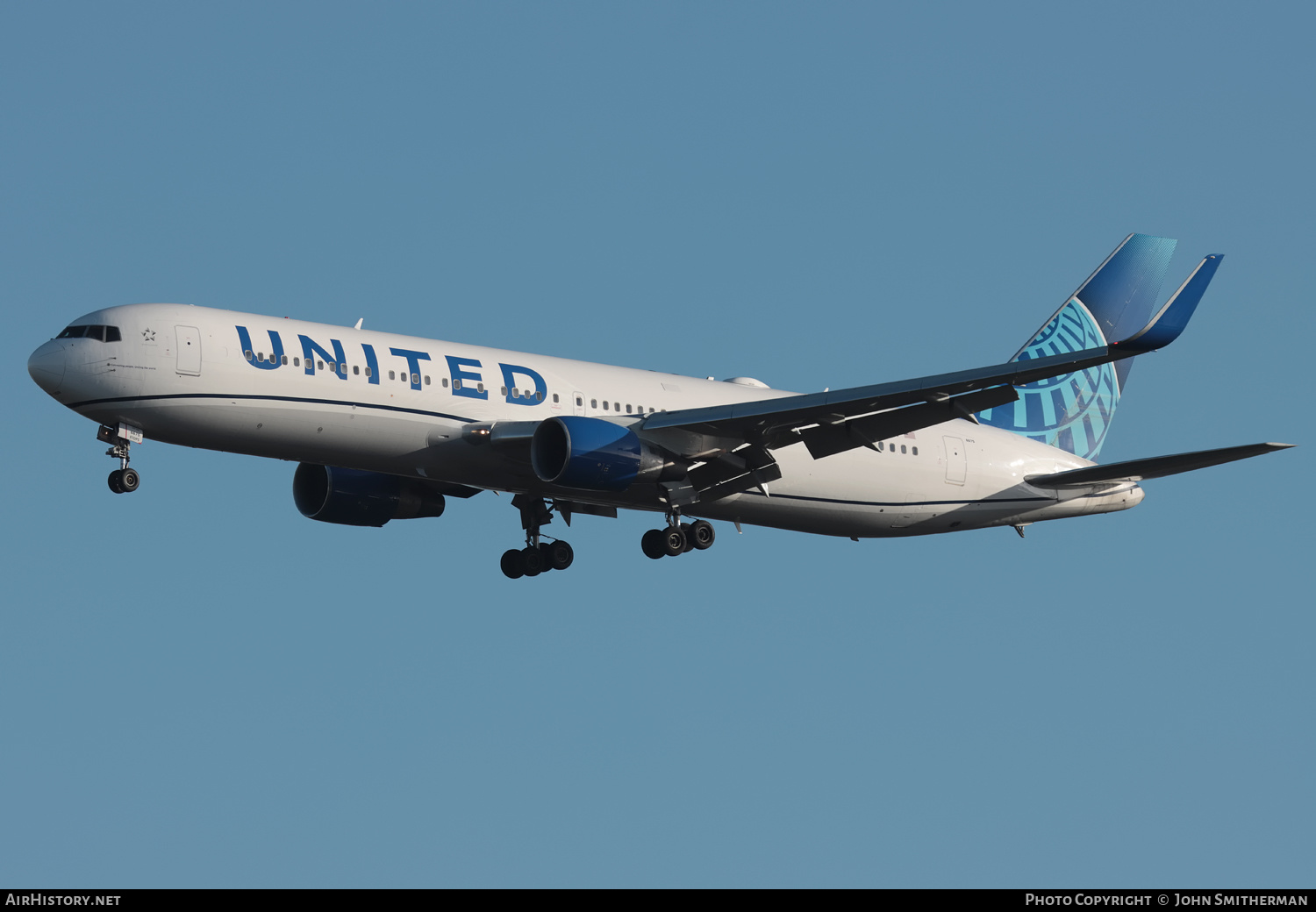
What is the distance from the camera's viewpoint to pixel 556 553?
44125mm

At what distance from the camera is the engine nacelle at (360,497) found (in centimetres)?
4294

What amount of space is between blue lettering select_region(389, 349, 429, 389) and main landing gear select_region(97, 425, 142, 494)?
578cm

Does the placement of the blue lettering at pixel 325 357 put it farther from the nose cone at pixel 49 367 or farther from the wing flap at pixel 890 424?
the wing flap at pixel 890 424

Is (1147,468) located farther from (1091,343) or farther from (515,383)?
(515,383)

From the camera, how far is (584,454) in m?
36.8

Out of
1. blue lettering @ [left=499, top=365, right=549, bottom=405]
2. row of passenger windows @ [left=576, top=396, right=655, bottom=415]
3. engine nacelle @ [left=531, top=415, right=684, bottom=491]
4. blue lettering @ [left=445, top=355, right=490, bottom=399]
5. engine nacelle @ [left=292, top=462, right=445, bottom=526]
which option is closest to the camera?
engine nacelle @ [left=531, top=415, right=684, bottom=491]

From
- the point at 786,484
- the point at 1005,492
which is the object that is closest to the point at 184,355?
the point at 786,484

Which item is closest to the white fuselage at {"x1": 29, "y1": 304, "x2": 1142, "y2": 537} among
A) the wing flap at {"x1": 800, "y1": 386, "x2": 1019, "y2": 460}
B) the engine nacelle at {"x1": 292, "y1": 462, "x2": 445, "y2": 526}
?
the wing flap at {"x1": 800, "y1": 386, "x2": 1019, "y2": 460}

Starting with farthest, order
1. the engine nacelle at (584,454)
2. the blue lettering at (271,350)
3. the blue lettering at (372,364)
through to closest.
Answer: the engine nacelle at (584,454)
the blue lettering at (372,364)
the blue lettering at (271,350)

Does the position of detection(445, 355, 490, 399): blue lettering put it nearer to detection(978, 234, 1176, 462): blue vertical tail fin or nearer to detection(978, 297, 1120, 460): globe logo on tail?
detection(978, 297, 1120, 460): globe logo on tail

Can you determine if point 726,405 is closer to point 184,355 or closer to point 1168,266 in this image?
point 184,355

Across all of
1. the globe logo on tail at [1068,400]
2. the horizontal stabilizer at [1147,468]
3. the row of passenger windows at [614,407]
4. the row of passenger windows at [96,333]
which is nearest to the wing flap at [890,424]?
the row of passenger windows at [614,407]

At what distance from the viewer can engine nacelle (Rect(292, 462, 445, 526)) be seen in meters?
42.9

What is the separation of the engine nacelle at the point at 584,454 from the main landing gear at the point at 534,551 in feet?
20.7
